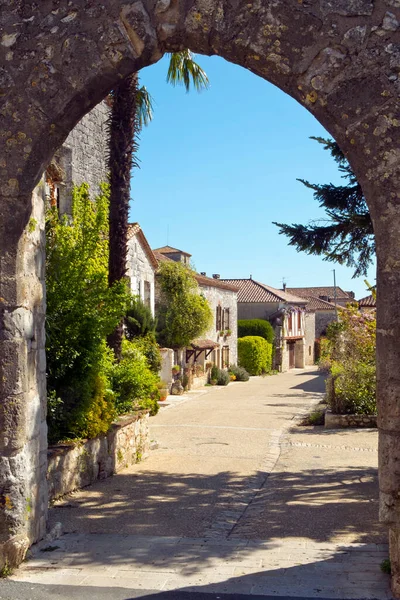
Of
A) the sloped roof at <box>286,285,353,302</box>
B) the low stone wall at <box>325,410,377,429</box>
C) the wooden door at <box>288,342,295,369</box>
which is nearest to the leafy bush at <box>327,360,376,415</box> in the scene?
the low stone wall at <box>325,410,377,429</box>

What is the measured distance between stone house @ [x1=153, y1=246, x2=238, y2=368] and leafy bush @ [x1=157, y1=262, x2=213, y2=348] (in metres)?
1.44

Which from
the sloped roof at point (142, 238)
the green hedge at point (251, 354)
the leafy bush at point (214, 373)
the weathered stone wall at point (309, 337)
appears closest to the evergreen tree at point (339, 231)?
the sloped roof at point (142, 238)

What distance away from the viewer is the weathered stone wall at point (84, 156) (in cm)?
1692

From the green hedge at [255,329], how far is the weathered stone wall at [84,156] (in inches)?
927

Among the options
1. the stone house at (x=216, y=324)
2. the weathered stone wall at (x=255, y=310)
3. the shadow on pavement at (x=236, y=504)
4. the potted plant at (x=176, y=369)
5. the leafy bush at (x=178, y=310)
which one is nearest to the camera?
the shadow on pavement at (x=236, y=504)

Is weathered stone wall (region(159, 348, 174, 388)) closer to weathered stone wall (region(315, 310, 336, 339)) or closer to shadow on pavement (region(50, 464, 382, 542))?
shadow on pavement (region(50, 464, 382, 542))

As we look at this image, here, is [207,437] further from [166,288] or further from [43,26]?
[166,288]

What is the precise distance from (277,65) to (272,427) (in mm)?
10981

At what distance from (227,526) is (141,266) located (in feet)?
57.0

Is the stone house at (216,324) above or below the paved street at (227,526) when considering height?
above

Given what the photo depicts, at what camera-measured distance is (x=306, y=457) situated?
34.2ft

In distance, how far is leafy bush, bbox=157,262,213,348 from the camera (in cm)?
2586

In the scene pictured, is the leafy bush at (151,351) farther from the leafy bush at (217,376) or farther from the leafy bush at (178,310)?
the leafy bush at (217,376)

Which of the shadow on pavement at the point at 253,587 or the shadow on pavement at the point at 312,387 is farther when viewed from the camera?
the shadow on pavement at the point at 312,387
